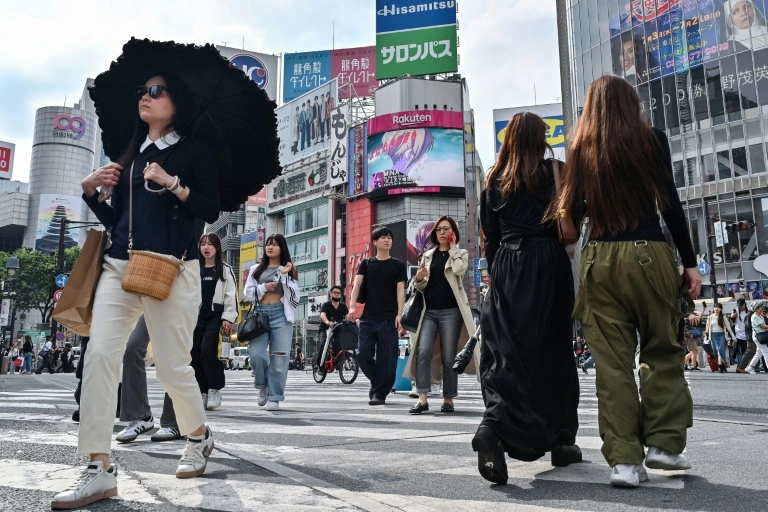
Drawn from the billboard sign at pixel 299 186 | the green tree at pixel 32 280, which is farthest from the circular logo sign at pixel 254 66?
the green tree at pixel 32 280

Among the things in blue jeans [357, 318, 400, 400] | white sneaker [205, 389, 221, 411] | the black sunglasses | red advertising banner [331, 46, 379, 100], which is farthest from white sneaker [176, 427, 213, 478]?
red advertising banner [331, 46, 379, 100]

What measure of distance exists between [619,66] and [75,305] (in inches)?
1949

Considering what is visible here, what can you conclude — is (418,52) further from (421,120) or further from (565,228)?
(565,228)

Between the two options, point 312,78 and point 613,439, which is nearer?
point 613,439

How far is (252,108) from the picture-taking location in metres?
3.34

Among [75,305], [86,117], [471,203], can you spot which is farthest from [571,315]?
[86,117]

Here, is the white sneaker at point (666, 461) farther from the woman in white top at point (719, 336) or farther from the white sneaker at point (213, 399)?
the woman in white top at point (719, 336)

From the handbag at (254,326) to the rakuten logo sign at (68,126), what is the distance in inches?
5217

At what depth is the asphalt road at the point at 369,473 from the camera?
2.44 meters

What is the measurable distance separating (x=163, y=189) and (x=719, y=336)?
16.1 m

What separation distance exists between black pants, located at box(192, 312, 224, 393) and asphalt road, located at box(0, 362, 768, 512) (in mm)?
1016

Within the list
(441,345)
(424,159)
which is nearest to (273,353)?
(441,345)

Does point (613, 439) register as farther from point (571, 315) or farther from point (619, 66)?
point (619, 66)

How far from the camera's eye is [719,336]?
16281 mm
